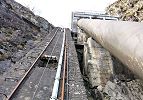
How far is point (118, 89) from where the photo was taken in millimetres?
8664

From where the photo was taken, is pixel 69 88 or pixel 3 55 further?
pixel 3 55

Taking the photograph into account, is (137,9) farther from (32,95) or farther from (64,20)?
(64,20)

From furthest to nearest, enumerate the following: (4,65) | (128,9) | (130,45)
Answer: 1. (128,9)
2. (4,65)
3. (130,45)

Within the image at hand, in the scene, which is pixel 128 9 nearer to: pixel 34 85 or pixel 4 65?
pixel 4 65

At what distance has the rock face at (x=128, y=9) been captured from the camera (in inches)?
955

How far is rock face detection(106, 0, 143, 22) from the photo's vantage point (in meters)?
24.3

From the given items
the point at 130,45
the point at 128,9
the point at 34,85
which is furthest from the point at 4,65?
the point at 128,9

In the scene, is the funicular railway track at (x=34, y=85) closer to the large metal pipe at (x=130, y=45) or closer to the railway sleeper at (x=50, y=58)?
the railway sleeper at (x=50, y=58)

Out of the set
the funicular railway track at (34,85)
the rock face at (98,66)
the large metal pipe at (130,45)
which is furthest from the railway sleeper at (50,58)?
the large metal pipe at (130,45)

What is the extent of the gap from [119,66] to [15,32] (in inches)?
403

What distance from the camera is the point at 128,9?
27875 mm

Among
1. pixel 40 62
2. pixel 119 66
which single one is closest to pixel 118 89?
pixel 119 66

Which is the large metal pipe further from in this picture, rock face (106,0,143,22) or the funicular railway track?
rock face (106,0,143,22)

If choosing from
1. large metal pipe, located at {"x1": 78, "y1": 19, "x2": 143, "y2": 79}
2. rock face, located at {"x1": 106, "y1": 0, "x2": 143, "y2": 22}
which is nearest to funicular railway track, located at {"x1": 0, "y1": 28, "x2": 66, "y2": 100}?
large metal pipe, located at {"x1": 78, "y1": 19, "x2": 143, "y2": 79}
